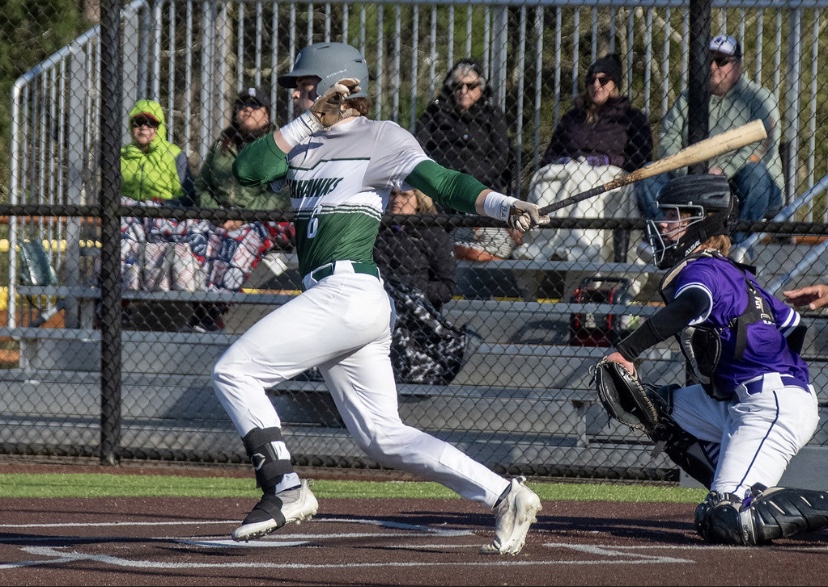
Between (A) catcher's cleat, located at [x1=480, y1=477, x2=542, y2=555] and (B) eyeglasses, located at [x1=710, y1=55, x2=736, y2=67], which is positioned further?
(B) eyeglasses, located at [x1=710, y1=55, x2=736, y2=67]

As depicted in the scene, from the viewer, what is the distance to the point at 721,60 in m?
7.61

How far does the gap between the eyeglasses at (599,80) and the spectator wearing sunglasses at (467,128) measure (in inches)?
25.9

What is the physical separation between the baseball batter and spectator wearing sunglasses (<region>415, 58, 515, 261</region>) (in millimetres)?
3425

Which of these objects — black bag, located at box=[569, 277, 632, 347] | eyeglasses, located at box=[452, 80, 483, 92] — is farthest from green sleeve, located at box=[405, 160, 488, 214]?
eyeglasses, located at box=[452, 80, 483, 92]

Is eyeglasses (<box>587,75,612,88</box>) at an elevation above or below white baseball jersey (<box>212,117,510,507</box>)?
above

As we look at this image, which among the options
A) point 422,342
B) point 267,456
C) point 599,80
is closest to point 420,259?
point 422,342

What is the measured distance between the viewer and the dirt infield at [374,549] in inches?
155

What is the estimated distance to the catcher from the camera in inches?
186

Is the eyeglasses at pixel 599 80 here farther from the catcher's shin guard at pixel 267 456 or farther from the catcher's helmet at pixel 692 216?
the catcher's shin guard at pixel 267 456

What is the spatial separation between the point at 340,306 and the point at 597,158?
4.06 m

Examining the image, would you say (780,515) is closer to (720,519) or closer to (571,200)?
(720,519)

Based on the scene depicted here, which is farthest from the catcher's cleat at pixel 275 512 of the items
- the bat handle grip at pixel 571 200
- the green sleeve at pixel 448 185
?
the bat handle grip at pixel 571 200

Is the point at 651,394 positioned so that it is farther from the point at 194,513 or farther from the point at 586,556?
the point at 194,513

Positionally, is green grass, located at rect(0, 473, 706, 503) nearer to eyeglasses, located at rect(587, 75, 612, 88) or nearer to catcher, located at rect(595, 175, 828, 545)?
catcher, located at rect(595, 175, 828, 545)
